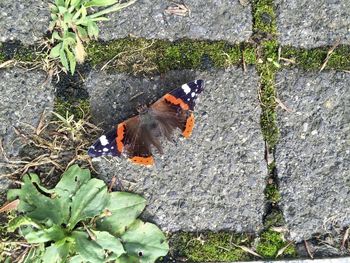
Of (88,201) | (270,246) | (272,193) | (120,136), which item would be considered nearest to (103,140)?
(120,136)

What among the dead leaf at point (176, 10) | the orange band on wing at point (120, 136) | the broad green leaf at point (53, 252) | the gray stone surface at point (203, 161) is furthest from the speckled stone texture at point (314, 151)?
the broad green leaf at point (53, 252)

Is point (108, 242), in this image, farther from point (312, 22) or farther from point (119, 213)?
point (312, 22)

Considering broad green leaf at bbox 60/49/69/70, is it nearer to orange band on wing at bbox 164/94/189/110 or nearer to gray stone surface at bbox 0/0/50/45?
gray stone surface at bbox 0/0/50/45

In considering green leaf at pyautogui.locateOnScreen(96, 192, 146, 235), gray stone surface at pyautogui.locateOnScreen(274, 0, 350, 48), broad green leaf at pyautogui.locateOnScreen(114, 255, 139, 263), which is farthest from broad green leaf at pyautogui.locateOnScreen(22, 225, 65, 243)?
gray stone surface at pyautogui.locateOnScreen(274, 0, 350, 48)

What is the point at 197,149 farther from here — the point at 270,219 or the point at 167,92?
the point at 270,219

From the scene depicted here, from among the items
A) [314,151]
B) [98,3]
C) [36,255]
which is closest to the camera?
[36,255]

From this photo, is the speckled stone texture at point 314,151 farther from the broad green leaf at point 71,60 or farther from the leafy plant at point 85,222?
the broad green leaf at point 71,60

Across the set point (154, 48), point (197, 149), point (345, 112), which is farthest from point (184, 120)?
point (345, 112)
